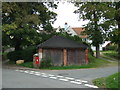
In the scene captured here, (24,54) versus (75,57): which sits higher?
(24,54)

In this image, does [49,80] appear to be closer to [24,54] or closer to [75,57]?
[75,57]

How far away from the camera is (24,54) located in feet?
81.7

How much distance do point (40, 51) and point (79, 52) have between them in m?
4.25

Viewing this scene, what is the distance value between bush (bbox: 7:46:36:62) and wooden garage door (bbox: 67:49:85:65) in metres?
5.87

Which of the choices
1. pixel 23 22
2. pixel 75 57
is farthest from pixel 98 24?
pixel 23 22

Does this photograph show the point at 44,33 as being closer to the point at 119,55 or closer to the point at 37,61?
the point at 37,61

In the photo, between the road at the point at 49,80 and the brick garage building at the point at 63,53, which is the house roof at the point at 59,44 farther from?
the road at the point at 49,80

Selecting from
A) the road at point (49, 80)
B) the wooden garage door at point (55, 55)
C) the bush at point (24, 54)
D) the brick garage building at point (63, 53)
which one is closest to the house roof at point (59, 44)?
the brick garage building at point (63, 53)

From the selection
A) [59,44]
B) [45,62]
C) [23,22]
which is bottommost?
[45,62]

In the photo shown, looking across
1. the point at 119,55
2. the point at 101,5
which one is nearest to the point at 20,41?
the point at 101,5

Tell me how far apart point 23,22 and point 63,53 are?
229 inches

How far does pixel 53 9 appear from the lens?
27.7 m

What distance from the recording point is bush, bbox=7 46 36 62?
24.7 meters

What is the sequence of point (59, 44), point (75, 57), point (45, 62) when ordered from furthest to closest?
point (59, 44) → point (75, 57) → point (45, 62)
